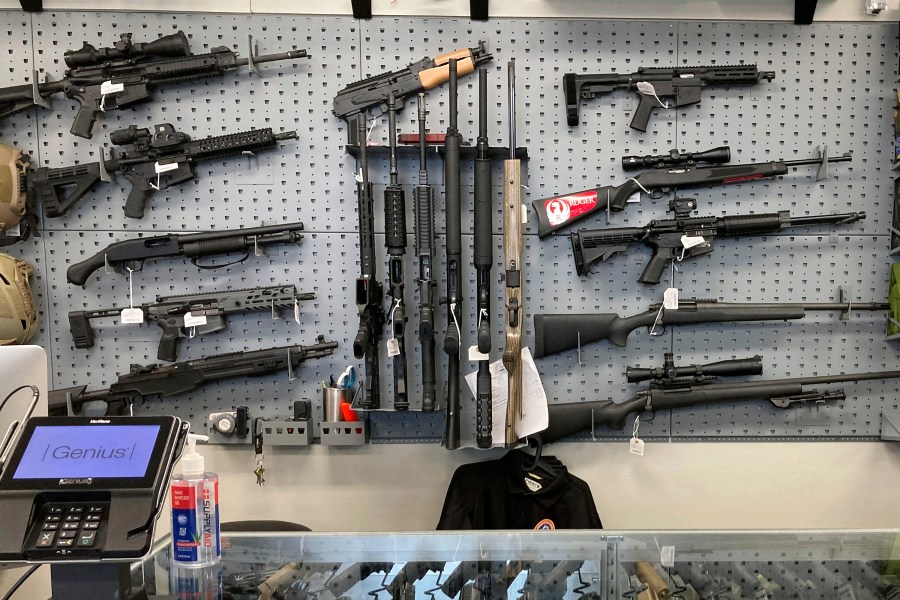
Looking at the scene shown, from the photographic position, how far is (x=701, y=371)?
311 cm

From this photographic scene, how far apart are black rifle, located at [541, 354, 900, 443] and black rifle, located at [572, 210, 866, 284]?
0.50m

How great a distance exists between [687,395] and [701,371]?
0.13m

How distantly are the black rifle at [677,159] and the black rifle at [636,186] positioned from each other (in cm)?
3

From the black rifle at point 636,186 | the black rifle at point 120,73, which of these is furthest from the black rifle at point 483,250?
the black rifle at point 120,73

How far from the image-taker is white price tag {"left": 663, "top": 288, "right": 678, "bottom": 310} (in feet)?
10.1

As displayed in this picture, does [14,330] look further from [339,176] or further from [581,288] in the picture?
[581,288]

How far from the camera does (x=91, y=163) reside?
3174 millimetres

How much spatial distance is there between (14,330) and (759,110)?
367cm

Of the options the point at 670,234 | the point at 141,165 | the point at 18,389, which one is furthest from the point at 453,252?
the point at 18,389

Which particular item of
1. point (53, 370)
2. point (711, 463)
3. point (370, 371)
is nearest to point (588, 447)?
point (711, 463)

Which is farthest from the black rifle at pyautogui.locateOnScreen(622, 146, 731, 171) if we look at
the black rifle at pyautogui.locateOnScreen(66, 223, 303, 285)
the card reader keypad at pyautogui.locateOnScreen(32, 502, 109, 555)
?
the card reader keypad at pyautogui.locateOnScreen(32, 502, 109, 555)

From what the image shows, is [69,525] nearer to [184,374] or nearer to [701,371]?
[184,374]

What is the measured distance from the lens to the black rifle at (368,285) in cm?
302

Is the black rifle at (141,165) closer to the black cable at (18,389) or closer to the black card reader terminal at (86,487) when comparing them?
the black cable at (18,389)
